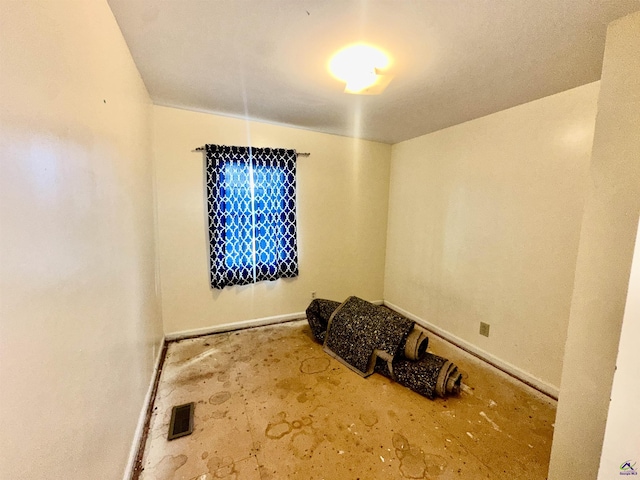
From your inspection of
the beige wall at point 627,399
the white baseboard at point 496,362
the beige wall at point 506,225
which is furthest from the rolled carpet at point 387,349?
the beige wall at point 627,399

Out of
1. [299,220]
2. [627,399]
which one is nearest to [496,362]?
[627,399]

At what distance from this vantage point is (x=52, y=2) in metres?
0.77

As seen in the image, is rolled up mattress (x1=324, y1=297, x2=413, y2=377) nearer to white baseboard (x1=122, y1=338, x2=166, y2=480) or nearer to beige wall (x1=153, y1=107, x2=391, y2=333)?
beige wall (x1=153, y1=107, x2=391, y2=333)

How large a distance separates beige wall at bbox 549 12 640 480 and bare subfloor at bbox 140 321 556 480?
15.7 inches

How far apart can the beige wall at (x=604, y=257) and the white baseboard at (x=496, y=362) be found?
0.83 meters

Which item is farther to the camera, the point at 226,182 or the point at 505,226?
the point at 226,182

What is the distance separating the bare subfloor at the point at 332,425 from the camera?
1.38 metres

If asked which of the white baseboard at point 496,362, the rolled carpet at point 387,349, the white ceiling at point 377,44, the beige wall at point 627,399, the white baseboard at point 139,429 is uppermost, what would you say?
the white ceiling at point 377,44

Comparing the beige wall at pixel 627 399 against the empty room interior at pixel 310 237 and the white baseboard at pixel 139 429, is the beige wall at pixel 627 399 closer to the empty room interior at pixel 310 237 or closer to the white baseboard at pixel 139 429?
the empty room interior at pixel 310 237

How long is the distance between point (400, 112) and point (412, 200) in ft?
3.67

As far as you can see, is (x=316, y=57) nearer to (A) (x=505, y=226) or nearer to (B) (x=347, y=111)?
(B) (x=347, y=111)

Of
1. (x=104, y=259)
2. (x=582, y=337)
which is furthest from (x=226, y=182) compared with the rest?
(x=582, y=337)

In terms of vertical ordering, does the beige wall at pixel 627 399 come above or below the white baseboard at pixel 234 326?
above

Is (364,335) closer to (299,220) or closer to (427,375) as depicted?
(427,375)
